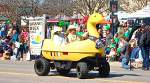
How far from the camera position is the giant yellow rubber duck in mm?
16734

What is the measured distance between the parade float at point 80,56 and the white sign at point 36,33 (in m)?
9.38

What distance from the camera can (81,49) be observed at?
55.2ft

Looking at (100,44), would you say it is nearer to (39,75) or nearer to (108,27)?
(39,75)

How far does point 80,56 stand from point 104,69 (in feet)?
3.28

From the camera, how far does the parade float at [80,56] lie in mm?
16719

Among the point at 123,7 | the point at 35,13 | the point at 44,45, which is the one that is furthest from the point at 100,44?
the point at 123,7

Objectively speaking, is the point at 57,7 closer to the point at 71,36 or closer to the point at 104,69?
the point at 71,36

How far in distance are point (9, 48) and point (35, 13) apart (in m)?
16.9

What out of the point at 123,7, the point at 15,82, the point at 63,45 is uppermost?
the point at 123,7

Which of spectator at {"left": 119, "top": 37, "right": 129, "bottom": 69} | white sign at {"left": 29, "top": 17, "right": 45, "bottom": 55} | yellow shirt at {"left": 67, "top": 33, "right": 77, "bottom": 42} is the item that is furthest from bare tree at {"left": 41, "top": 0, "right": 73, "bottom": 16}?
yellow shirt at {"left": 67, "top": 33, "right": 77, "bottom": 42}

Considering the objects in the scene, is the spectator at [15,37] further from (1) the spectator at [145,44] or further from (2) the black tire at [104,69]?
(2) the black tire at [104,69]

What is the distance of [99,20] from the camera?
56.0 feet

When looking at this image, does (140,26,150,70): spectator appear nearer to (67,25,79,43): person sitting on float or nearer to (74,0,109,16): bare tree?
(67,25,79,43): person sitting on float

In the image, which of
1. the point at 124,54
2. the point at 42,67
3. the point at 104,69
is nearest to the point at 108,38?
the point at 124,54
